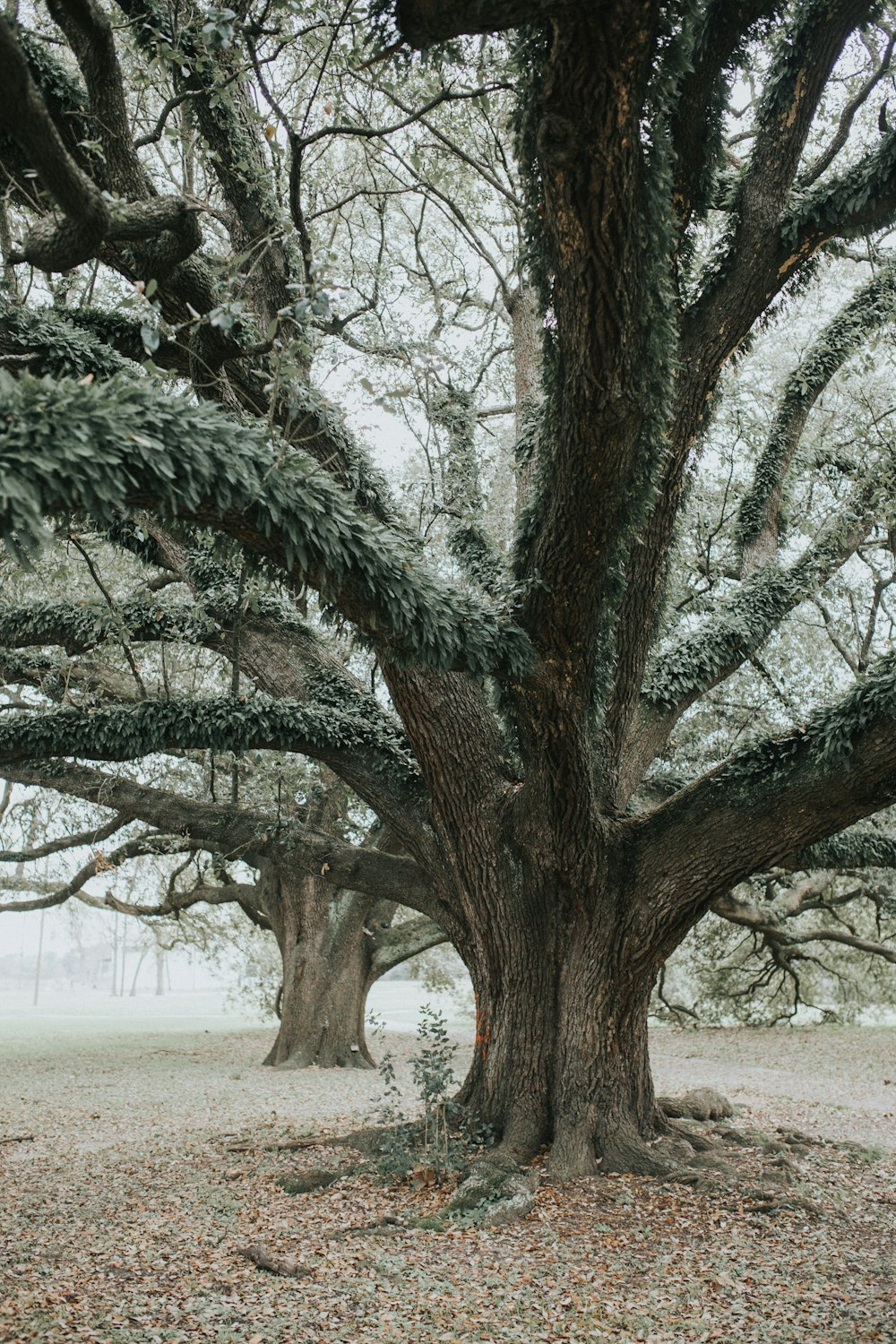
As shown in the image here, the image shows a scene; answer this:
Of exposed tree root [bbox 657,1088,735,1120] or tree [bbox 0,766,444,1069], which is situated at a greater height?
tree [bbox 0,766,444,1069]

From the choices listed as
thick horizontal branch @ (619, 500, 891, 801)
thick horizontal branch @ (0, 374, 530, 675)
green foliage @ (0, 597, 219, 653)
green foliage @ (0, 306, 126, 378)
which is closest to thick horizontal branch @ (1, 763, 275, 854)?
green foliage @ (0, 597, 219, 653)

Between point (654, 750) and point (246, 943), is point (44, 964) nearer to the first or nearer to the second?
point (246, 943)

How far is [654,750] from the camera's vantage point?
7426 millimetres

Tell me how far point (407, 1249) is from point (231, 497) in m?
3.67

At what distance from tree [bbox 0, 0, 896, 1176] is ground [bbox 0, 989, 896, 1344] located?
3.05 feet

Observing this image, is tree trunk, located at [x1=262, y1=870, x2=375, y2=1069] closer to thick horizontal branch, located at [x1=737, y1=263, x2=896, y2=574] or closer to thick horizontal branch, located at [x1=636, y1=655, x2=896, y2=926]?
thick horizontal branch, located at [x1=737, y1=263, x2=896, y2=574]

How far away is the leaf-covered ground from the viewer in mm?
3947

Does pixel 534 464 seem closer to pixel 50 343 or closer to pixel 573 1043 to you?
pixel 50 343

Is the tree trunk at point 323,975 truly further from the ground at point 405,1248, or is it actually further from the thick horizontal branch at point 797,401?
the thick horizontal branch at point 797,401

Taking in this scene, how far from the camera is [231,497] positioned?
3.57 metres

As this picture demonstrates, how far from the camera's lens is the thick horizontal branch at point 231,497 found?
9.62 feet

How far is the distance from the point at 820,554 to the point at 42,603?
5718 millimetres

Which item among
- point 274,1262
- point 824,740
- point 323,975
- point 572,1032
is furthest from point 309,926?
point 824,740

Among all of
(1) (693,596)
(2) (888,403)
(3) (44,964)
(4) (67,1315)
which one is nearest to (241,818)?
(1) (693,596)
